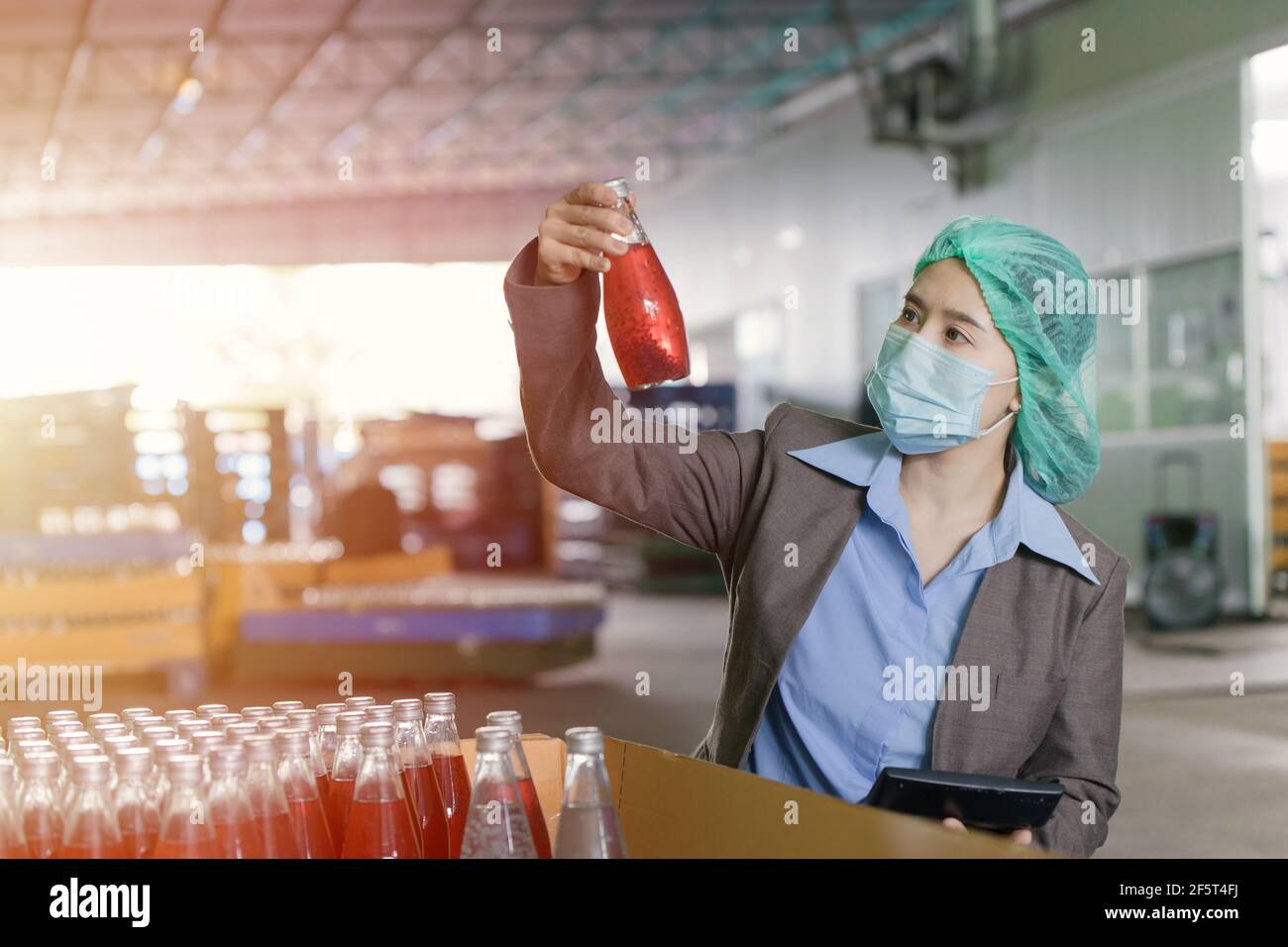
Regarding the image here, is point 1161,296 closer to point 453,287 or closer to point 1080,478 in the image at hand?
point 453,287

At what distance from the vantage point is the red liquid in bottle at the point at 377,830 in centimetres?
118

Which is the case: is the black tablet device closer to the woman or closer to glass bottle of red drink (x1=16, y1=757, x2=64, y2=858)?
the woman

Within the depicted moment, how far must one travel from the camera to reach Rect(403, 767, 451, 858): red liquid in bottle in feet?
4.24

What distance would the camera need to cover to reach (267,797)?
113 cm

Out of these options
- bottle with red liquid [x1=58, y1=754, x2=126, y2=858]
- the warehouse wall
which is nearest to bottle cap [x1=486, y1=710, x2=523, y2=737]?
bottle with red liquid [x1=58, y1=754, x2=126, y2=858]

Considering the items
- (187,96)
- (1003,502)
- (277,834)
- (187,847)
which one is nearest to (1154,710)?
(1003,502)

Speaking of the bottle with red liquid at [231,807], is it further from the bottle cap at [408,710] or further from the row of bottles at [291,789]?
the bottle cap at [408,710]

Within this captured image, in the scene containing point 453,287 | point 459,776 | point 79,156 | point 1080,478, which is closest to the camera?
point 459,776

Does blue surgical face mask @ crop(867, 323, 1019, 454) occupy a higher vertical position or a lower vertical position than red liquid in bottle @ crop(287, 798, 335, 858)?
higher

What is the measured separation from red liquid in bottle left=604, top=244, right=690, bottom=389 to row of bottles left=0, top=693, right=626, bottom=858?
0.44m

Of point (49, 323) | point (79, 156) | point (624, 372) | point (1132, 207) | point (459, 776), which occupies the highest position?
point (79, 156)
